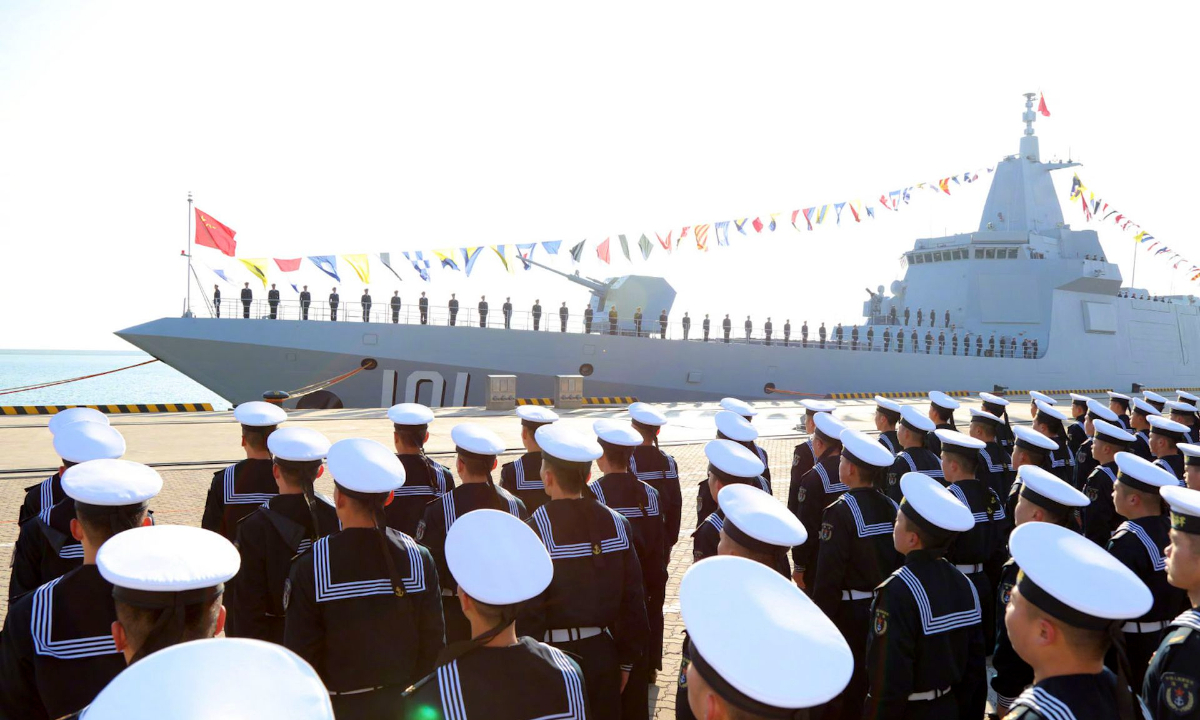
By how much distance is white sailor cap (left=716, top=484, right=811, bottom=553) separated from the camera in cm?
219

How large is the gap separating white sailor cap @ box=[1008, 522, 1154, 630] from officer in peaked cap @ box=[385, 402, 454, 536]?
2619 millimetres

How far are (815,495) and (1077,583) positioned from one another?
8.11ft

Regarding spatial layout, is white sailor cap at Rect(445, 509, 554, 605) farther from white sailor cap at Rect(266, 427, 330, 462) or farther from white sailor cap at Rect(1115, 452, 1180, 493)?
white sailor cap at Rect(1115, 452, 1180, 493)

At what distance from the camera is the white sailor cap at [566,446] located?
2762 millimetres

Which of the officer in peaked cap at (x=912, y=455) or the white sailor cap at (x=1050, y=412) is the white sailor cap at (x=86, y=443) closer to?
the officer in peaked cap at (x=912, y=455)

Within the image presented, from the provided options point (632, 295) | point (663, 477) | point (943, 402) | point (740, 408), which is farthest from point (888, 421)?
point (632, 295)

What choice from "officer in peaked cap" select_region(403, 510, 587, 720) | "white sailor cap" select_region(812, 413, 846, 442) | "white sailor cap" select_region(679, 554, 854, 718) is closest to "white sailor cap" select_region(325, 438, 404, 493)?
"officer in peaked cap" select_region(403, 510, 587, 720)

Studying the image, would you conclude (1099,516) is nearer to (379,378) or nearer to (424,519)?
(424,519)

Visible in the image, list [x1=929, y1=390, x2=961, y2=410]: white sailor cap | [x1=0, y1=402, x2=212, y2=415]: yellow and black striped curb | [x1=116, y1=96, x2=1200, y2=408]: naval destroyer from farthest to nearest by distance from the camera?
[x1=116, y1=96, x2=1200, y2=408]: naval destroyer < [x1=0, y1=402, x2=212, y2=415]: yellow and black striped curb < [x1=929, y1=390, x2=961, y2=410]: white sailor cap

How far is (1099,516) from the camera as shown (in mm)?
4488

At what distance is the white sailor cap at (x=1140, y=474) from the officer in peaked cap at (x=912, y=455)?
1.23 metres

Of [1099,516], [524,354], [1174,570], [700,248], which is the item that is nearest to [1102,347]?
[700,248]

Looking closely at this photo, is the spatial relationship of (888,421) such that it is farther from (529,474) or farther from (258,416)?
(258,416)

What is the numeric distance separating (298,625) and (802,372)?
65.2 feet
